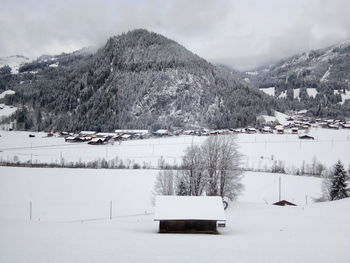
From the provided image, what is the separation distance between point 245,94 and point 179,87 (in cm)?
3258

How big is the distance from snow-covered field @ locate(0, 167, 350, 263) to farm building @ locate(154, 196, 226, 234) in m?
1.00

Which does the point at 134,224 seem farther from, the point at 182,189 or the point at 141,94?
the point at 141,94

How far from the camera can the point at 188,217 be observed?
2197cm

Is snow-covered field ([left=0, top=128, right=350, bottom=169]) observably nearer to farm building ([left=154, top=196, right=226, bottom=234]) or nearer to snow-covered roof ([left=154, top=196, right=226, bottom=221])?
snow-covered roof ([left=154, top=196, right=226, bottom=221])

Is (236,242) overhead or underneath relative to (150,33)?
underneath

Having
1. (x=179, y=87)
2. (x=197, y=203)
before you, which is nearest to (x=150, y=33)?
(x=179, y=87)

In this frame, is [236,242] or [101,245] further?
[236,242]

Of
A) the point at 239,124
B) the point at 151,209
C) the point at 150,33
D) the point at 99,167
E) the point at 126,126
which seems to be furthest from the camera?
the point at 150,33

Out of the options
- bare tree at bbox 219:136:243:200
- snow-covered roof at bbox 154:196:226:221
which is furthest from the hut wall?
bare tree at bbox 219:136:243:200

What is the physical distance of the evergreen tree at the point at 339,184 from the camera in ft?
128

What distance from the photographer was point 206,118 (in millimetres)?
125688

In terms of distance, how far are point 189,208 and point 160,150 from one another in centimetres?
5055

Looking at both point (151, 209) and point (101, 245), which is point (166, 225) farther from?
point (151, 209)

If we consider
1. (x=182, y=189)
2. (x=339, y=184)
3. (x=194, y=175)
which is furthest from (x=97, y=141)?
(x=339, y=184)
